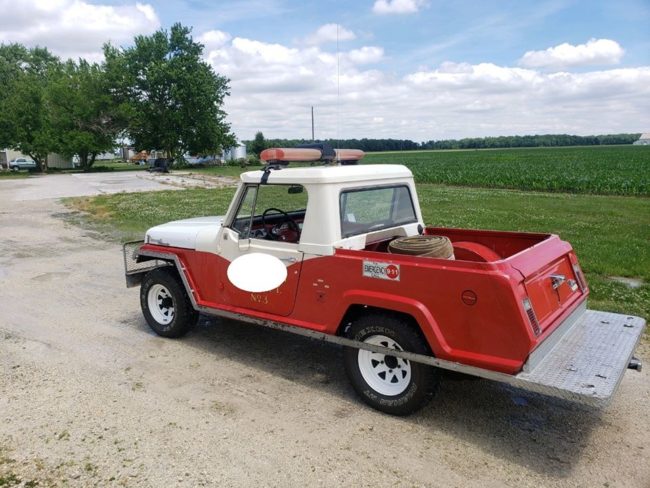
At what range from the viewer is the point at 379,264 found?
12.7ft

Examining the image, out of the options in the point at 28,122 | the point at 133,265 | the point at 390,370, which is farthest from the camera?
the point at 28,122

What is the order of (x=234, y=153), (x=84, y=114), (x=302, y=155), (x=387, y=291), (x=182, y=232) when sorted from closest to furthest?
(x=387, y=291) < (x=302, y=155) < (x=182, y=232) < (x=84, y=114) < (x=234, y=153)

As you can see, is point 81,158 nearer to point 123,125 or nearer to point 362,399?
point 123,125

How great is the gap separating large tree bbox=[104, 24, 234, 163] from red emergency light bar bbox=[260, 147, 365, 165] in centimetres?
4703

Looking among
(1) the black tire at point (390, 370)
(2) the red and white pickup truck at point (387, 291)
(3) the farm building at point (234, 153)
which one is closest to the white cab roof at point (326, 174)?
(2) the red and white pickup truck at point (387, 291)

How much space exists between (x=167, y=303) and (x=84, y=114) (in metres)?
46.4

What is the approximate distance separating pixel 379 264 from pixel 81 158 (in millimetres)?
50493

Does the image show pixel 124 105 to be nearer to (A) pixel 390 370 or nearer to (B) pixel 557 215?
(B) pixel 557 215

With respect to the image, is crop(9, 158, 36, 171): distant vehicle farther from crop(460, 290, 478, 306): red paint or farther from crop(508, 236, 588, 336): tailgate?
crop(460, 290, 478, 306): red paint

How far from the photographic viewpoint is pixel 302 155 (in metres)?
4.69

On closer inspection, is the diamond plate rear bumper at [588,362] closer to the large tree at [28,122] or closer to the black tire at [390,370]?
the black tire at [390,370]

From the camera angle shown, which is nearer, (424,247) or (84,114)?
(424,247)

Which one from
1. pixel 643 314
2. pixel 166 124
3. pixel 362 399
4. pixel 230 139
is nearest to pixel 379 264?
pixel 362 399

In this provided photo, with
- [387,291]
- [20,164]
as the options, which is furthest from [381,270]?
[20,164]
